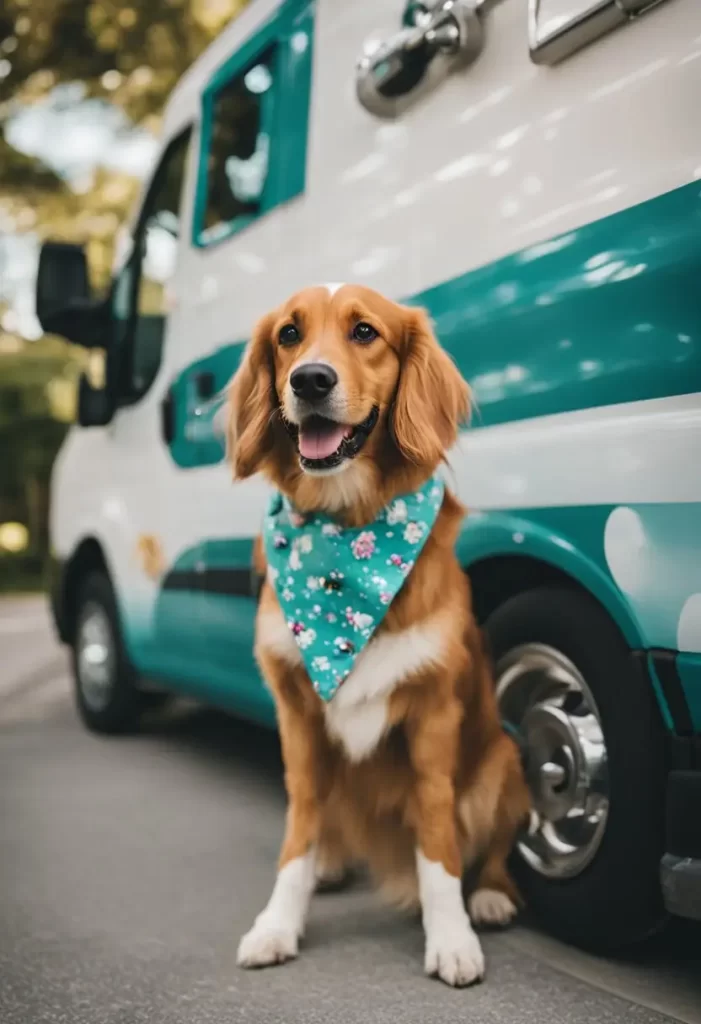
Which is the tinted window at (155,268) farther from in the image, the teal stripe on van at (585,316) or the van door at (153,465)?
the teal stripe on van at (585,316)

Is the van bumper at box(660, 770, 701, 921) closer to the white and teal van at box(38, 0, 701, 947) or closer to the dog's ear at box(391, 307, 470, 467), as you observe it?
the white and teal van at box(38, 0, 701, 947)

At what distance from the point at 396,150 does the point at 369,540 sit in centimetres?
119

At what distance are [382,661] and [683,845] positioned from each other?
2.57ft

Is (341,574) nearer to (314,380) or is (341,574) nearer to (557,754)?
(314,380)

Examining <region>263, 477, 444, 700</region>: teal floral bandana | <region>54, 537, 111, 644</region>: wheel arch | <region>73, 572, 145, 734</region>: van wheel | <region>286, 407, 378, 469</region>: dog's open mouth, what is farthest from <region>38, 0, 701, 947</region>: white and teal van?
<region>54, 537, 111, 644</region>: wheel arch

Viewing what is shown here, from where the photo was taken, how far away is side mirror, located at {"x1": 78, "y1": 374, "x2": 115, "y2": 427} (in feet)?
16.4

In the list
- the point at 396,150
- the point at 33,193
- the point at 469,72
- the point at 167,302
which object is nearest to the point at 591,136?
the point at 469,72

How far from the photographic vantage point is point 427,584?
8.53 feet

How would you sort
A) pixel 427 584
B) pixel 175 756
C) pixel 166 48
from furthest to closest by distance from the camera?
1. pixel 166 48
2. pixel 175 756
3. pixel 427 584

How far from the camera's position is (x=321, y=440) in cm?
250

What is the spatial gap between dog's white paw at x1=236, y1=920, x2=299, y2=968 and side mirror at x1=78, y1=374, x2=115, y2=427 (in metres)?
2.97

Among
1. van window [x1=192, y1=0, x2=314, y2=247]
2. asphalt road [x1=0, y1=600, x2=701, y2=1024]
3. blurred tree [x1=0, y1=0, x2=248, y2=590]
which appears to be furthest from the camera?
blurred tree [x1=0, y1=0, x2=248, y2=590]

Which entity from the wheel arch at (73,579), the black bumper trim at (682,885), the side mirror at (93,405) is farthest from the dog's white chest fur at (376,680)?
the wheel arch at (73,579)

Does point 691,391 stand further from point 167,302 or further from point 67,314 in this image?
point 67,314
